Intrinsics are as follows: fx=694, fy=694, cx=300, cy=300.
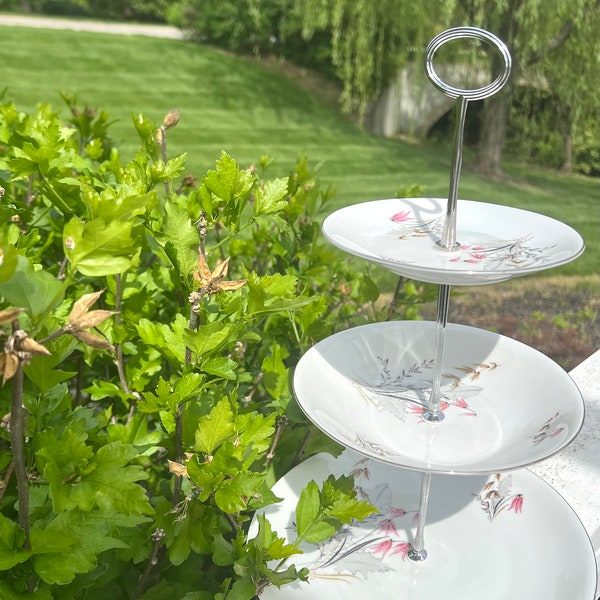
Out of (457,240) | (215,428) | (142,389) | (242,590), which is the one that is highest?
(457,240)

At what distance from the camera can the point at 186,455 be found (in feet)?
3.32

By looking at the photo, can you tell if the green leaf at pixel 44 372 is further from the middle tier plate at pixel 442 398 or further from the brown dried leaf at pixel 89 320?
the middle tier plate at pixel 442 398

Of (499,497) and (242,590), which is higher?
(242,590)

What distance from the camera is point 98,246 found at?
29.7 inches

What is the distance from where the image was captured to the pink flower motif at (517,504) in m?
1.49

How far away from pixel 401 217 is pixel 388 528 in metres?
0.66

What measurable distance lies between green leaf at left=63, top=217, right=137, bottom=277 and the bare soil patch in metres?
3.92

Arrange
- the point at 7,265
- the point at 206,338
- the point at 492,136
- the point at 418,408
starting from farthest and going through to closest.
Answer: the point at 492,136, the point at 418,408, the point at 206,338, the point at 7,265

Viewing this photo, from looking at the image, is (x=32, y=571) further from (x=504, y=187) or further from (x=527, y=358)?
(x=504, y=187)

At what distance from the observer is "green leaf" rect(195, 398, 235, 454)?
3.10ft

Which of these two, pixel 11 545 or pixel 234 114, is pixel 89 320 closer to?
pixel 11 545

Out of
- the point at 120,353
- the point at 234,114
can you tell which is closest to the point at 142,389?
the point at 120,353

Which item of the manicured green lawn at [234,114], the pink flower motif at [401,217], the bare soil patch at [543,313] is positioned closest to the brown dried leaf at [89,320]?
the pink flower motif at [401,217]

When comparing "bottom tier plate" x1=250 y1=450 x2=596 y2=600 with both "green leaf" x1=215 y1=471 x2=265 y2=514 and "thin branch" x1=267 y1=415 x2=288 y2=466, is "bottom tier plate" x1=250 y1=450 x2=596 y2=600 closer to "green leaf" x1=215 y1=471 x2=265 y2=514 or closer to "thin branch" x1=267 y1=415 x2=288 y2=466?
"thin branch" x1=267 y1=415 x2=288 y2=466
